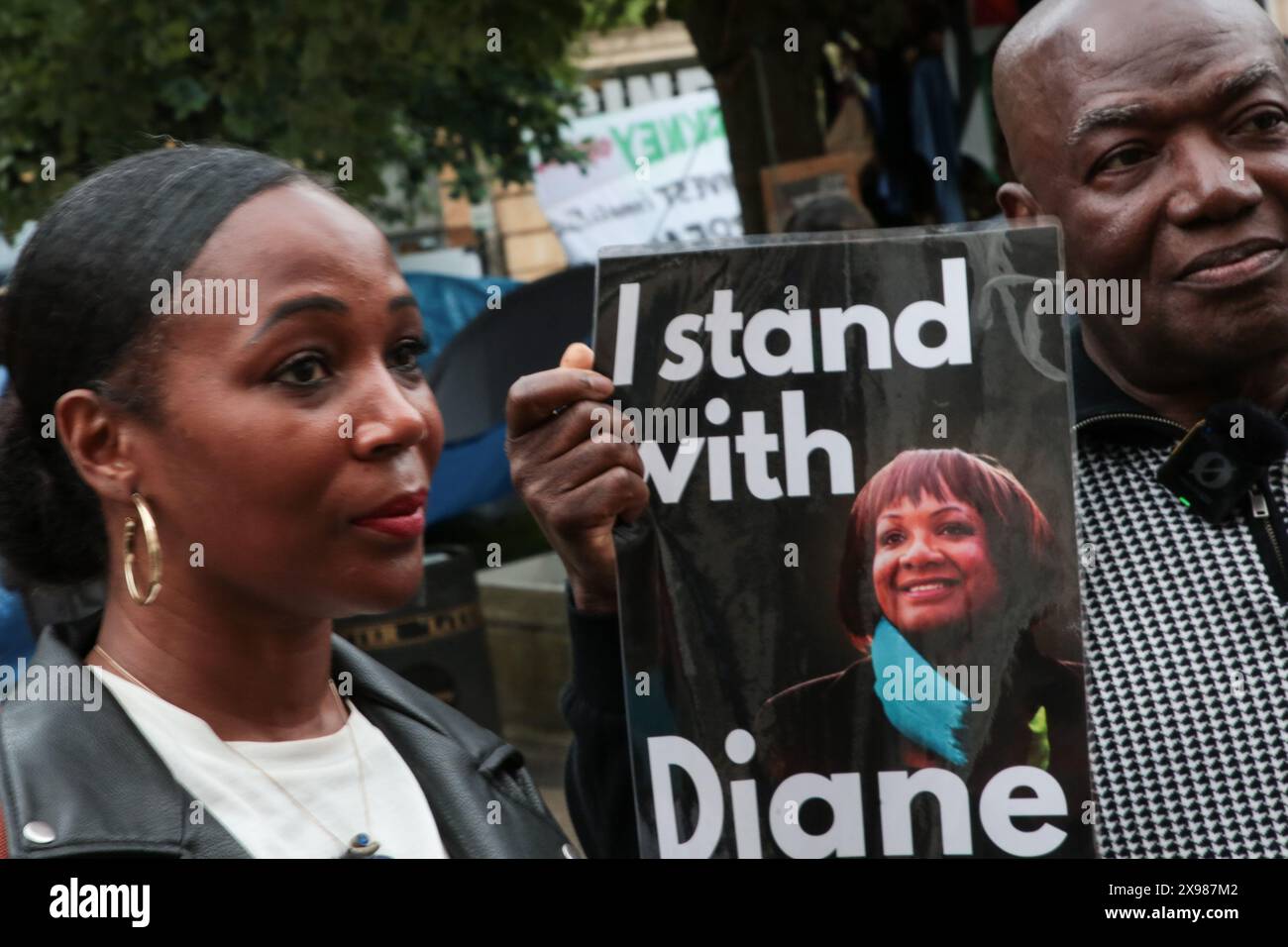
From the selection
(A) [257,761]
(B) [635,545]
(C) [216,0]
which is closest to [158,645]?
(A) [257,761]

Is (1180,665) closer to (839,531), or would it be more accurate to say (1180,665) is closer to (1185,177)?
(839,531)

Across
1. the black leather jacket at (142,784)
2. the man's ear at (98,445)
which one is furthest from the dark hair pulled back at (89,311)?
the black leather jacket at (142,784)

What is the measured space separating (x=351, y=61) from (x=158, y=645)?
17.8 feet

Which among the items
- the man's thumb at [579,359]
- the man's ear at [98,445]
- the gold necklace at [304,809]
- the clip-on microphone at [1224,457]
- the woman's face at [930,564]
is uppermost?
the man's thumb at [579,359]

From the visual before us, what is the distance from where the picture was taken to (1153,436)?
7.34ft

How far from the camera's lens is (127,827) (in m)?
1.69

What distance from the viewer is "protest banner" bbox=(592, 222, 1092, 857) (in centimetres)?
191

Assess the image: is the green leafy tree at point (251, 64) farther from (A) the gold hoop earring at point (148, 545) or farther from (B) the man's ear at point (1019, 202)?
(A) the gold hoop earring at point (148, 545)

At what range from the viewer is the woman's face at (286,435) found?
1.73 m

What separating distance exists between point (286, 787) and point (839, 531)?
2.18 ft

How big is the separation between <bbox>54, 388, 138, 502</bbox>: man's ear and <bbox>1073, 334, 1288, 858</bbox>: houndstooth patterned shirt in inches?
43.5

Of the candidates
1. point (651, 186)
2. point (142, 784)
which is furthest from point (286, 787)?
point (651, 186)

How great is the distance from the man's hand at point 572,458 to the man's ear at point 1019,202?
73 cm

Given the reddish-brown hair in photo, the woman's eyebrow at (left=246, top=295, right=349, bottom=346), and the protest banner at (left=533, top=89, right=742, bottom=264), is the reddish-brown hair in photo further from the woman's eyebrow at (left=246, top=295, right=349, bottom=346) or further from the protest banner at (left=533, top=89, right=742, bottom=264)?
the protest banner at (left=533, top=89, right=742, bottom=264)
